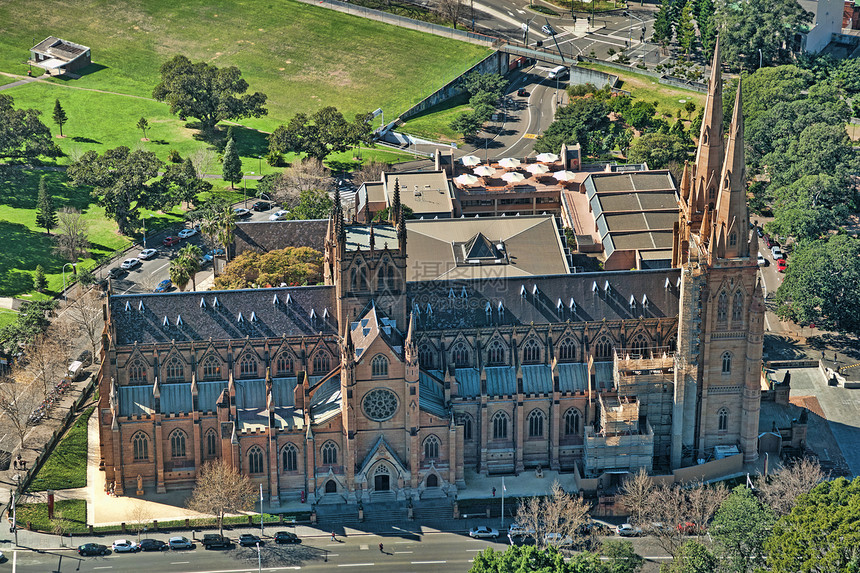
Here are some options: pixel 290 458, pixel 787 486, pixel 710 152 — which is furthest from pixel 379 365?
pixel 787 486

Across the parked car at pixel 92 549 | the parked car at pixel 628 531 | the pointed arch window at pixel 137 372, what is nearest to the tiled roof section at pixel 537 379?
the parked car at pixel 628 531

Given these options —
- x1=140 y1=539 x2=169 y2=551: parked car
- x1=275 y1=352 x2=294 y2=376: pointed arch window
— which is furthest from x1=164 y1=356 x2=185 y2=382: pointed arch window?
x1=140 y1=539 x2=169 y2=551: parked car

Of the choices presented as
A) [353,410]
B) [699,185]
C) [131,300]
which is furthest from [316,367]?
[699,185]

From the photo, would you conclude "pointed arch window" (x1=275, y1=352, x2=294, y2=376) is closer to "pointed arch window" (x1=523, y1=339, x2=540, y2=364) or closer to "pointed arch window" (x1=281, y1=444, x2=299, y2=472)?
"pointed arch window" (x1=281, y1=444, x2=299, y2=472)

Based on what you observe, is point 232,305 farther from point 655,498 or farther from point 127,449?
point 655,498

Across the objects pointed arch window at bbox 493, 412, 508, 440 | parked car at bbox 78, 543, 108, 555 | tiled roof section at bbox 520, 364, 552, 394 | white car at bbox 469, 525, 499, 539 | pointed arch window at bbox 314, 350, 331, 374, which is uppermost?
pointed arch window at bbox 314, 350, 331, 374

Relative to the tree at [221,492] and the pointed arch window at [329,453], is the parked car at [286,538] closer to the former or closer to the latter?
the tree at [221,492]

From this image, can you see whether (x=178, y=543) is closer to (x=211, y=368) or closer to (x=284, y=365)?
(x=211, y=368)
